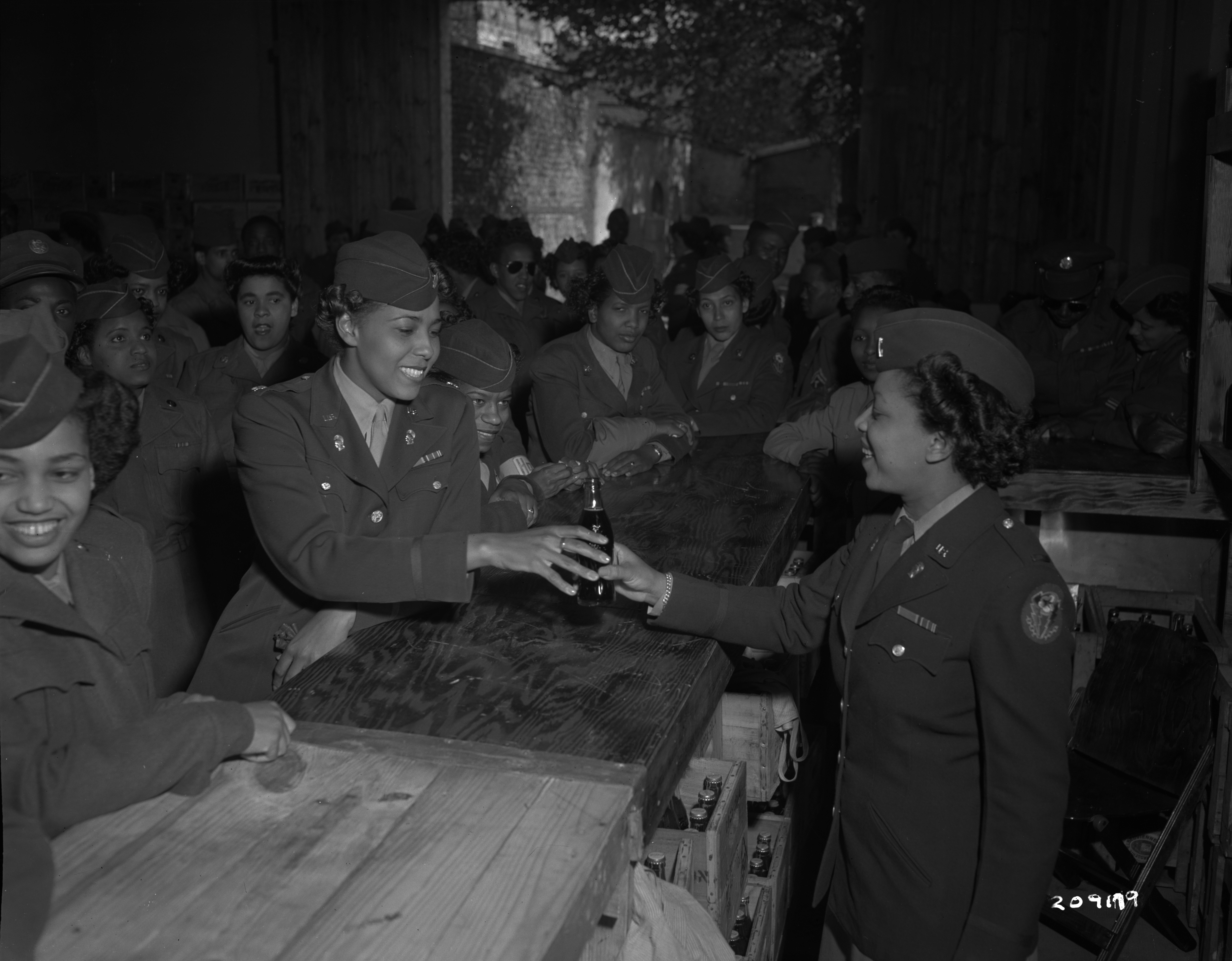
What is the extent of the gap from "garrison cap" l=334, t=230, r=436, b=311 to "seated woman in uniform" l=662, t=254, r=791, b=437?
2.85 metres

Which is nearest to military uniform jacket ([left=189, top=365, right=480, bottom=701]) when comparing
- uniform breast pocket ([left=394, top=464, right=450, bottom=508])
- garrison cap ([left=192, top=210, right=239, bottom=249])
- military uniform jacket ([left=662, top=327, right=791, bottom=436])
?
uniform breast pocket ([left=394, top=464, right=450, bottom=508])

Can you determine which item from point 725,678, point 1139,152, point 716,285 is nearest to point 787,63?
point 1139,152

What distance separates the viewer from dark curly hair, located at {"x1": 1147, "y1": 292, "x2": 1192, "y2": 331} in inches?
207

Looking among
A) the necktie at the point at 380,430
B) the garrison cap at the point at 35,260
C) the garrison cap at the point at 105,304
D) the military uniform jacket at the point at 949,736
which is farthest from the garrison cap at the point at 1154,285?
the garrison cap at the point at 35,260

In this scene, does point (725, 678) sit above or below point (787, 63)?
below

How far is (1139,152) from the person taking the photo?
796 cm

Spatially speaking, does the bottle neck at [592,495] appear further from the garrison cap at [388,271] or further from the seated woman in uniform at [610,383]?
the seated woman in uniform at [610,383]

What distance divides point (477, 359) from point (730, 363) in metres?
2.28

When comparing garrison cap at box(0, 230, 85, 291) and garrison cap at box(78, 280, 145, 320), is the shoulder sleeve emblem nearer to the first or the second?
garrison cap at box(78, 280, 145, 320)

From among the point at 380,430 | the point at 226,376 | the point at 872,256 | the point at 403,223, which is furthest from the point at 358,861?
the point at 403,223

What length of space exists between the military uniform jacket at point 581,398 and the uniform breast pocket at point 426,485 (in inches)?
67.7

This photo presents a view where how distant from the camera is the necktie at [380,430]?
8.98 feet

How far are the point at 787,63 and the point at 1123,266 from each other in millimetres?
15629

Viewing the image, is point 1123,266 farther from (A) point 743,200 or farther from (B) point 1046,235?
(A) point 743,200
